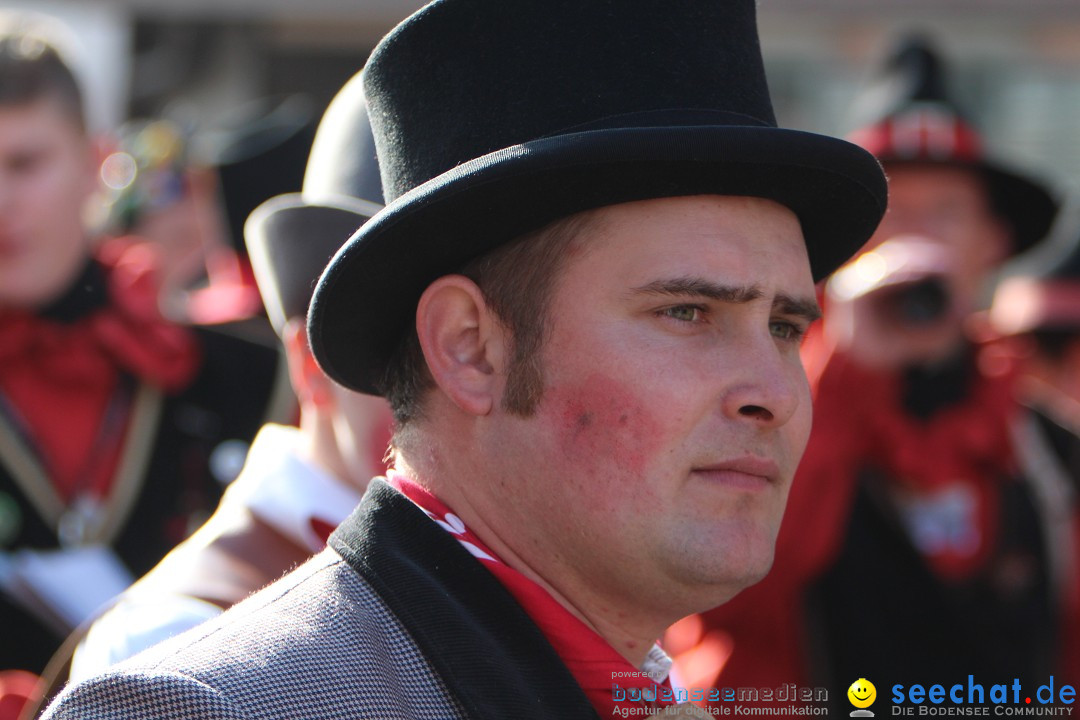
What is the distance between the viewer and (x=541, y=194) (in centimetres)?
186

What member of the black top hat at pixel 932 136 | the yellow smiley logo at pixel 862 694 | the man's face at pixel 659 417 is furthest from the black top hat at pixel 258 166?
the man's face at pixel 659 417

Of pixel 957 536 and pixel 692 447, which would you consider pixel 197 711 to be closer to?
pixel 692 447

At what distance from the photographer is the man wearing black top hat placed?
5.88 feet

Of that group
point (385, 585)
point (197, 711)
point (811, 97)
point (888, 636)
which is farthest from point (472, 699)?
point (811, 97)

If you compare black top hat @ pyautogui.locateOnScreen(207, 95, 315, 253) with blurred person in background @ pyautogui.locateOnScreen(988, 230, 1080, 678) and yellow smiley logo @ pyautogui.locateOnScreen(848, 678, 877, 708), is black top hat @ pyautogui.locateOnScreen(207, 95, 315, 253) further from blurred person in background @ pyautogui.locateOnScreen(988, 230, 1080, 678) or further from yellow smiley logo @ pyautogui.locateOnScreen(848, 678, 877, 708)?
yellow smiley logo @ pyautogui.locateOnScreen(848, 678, 877, 708)

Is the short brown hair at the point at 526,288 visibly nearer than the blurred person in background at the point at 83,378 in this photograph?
Yes

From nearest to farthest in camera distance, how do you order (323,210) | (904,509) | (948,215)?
(323,210)
(904,509)
(948,215)

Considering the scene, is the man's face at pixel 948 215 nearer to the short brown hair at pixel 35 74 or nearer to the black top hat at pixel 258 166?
the black top hat at pixel 258 166

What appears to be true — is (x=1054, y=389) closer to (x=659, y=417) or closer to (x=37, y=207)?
(x=37, y=207)

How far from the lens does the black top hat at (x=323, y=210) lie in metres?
2.61

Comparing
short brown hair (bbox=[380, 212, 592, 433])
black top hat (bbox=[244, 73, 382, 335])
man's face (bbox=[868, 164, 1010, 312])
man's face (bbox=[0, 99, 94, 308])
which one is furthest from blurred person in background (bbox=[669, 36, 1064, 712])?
man's face (bbox=[0, 99, 94, 308])

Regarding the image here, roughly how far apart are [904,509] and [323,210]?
1.88 meters

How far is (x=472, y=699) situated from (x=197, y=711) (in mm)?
333

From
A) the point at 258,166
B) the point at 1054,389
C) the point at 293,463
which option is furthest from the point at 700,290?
the point at 1054,389
